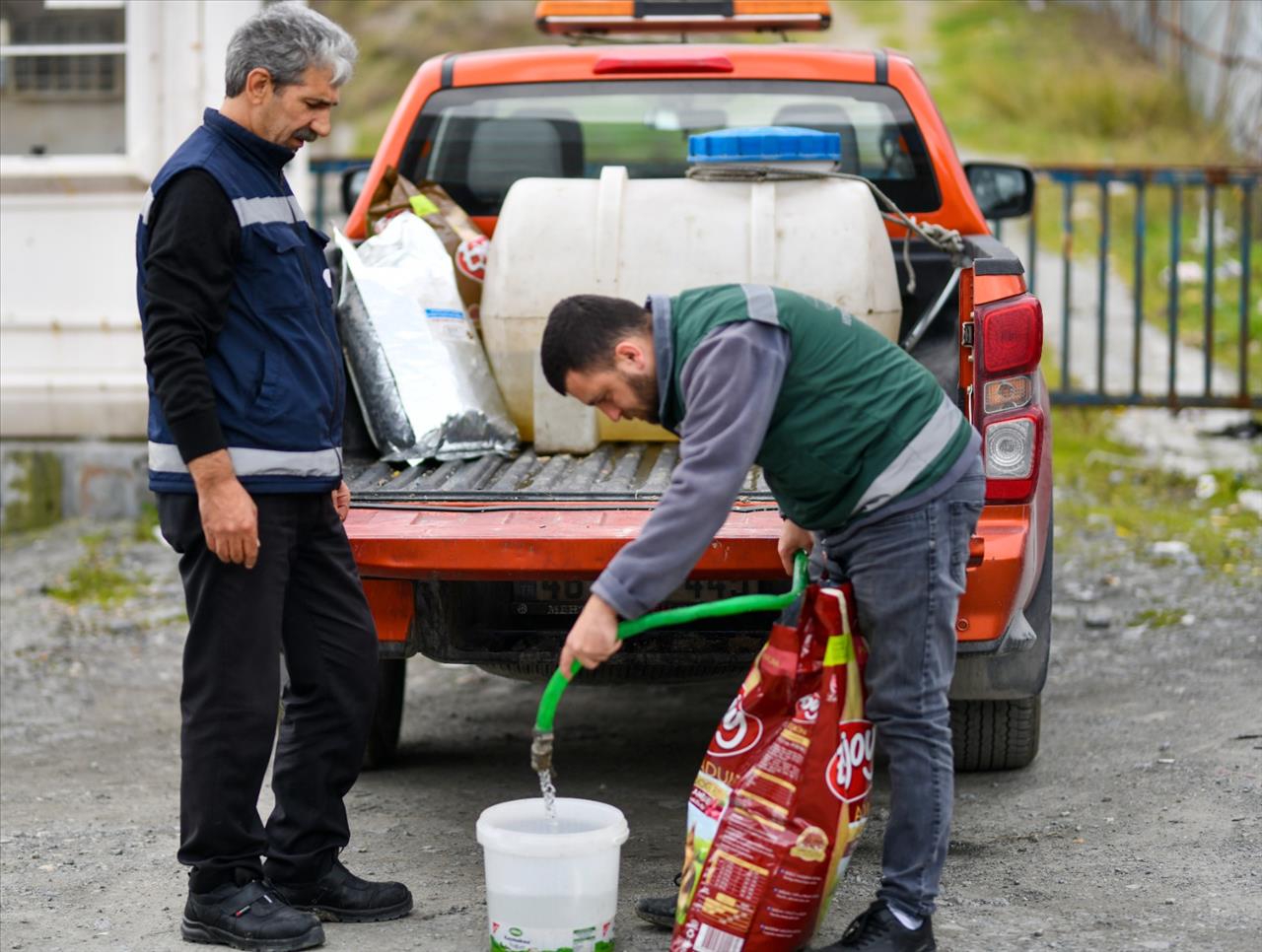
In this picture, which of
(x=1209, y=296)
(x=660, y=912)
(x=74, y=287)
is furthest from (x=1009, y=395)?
(x=1209, y=296)

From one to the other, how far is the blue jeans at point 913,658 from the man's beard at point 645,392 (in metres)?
0.46

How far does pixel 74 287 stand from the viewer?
8078mm

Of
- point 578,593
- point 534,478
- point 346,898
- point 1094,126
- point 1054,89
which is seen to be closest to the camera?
point 346,898

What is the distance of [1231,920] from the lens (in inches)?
141

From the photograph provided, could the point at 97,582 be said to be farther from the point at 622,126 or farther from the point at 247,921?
the point at 247,921

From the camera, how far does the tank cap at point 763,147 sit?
481cm

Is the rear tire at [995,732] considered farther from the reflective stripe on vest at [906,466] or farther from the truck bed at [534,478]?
the reflective stripe on vest at [906,466]

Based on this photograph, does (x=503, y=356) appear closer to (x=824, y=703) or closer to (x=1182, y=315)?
(x=824, y=703)

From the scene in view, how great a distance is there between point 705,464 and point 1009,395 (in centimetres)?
110

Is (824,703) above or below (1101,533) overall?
above

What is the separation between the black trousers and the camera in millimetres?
3486

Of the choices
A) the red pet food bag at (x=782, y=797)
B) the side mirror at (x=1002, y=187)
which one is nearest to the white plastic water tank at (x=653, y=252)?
the side mirror at (x=1002, y=187)

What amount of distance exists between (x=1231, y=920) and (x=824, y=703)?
104 centimetres

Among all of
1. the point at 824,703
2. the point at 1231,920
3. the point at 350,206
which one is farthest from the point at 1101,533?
the point at 824,703
